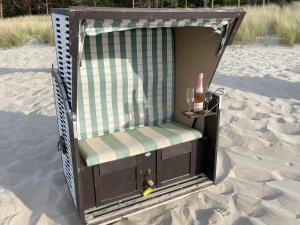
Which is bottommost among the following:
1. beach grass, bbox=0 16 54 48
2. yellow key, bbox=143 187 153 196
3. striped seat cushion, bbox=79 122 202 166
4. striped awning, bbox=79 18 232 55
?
yellow key, bbox=143 187 153 196

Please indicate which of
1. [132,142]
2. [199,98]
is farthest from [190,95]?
[132,142]

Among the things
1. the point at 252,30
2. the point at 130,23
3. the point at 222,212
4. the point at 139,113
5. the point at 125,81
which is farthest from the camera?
the point at 252,30

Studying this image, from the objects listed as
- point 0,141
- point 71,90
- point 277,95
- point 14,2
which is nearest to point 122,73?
point 71,90

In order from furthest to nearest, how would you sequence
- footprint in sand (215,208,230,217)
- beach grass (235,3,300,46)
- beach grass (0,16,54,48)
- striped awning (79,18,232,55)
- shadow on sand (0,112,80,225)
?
beach grass (0,16,54,48), beach grass (235,3,300,46), shadow on sand (0,112,80,225), footprint in sand (215,208,230,217), striped awning (79,18,232,55)

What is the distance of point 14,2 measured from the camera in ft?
87.1

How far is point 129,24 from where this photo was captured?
2.15 m

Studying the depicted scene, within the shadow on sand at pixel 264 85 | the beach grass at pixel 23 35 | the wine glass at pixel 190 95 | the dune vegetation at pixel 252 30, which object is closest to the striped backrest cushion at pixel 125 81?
the wine glass at pixel 190 95

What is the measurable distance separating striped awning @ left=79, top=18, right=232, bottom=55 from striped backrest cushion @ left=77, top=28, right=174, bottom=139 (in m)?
0.74

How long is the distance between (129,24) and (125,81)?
1005 mm

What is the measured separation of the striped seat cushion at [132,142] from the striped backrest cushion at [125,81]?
0.47 feet

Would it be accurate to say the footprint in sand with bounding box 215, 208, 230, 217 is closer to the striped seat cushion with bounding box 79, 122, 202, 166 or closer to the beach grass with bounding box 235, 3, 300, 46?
the striped seat cushion with bounding box 79, 122, 202, 166

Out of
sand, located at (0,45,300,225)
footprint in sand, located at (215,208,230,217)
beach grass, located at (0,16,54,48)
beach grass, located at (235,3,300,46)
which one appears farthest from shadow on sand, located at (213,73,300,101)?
beach grass, located at (0,16,54,48)

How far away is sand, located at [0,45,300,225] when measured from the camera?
2.68m

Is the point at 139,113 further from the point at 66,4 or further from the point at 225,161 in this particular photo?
the point at 66,4
